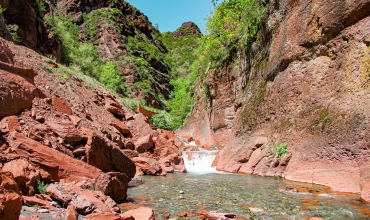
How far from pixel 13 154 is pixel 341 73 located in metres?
10.4

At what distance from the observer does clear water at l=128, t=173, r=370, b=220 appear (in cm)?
582

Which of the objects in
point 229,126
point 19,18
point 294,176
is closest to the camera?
point 294,176

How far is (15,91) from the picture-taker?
7.64 m

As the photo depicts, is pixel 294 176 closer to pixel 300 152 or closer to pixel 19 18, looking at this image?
pixel 300 152

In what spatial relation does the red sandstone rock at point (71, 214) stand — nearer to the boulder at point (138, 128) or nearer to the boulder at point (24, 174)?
the boulder at point (24, 174)

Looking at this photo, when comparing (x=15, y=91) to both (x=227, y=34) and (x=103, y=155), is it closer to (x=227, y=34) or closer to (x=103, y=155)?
(x=103, y=155)

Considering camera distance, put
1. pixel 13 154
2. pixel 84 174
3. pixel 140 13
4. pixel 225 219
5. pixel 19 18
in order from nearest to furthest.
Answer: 1. pixel 225 219
2. pixel 13 154
3. pixel 84 174
4. pixel 19 18
5. pixel 140 13

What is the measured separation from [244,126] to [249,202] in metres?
9.63

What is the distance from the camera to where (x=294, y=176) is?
32.7 feet

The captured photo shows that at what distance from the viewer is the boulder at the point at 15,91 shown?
7184mm

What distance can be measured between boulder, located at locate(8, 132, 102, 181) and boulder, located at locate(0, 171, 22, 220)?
3.66 meters

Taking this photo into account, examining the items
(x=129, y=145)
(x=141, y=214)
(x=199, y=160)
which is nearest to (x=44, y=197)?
(x=141, y=214)

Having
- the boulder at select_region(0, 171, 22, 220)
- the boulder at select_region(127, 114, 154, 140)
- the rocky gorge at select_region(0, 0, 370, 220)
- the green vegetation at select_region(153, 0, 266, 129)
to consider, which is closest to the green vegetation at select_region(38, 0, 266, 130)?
the green vegetation at select_region(153, 0, 266, 129)

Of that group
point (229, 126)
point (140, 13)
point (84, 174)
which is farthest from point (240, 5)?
point (140, 13)
